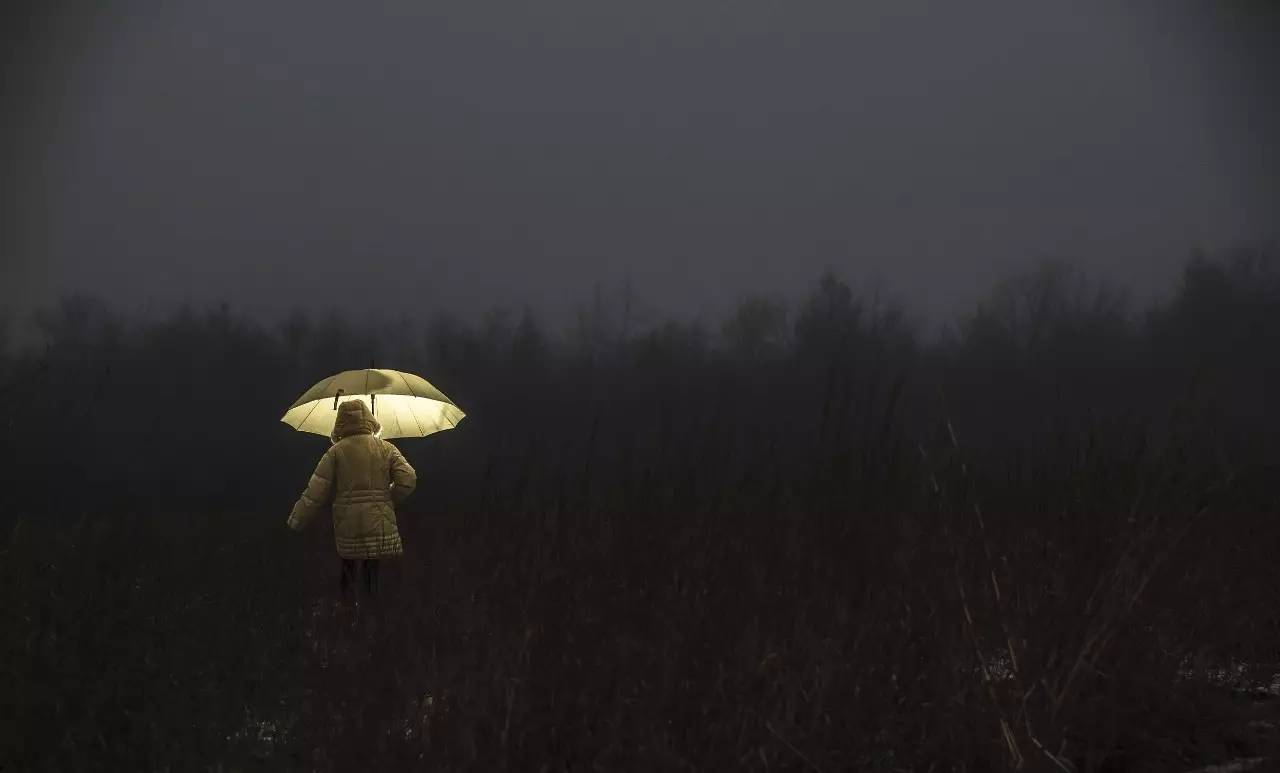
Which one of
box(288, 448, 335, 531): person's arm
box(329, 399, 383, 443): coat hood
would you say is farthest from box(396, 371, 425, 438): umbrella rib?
box(288, 448, 335, 531): person's arm

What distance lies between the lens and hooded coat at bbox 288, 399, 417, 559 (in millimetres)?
5816

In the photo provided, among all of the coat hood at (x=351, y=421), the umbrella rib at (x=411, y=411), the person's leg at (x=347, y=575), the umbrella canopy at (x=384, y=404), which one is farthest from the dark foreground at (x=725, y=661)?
the umbrella rib at (x=411, y=411)

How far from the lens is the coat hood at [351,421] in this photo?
595 cm

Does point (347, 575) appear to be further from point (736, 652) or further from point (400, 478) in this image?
point (736, 652)

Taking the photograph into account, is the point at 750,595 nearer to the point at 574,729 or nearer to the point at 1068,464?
the point at 574,729

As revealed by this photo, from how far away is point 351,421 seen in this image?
19.5ft

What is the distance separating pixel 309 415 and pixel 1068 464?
5.99 meters

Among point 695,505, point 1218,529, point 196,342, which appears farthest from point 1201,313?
point 196,342

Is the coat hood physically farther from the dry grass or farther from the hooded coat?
the dry grass

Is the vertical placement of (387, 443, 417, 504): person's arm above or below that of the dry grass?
above

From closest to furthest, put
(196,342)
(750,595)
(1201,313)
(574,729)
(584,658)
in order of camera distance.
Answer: (574,729), (584,658), (750,595), (1201,313), (196,342)

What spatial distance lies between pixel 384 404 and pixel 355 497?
1673 mm

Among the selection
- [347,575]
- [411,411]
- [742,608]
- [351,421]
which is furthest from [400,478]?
[742,608]

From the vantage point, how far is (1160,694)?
274 cm
